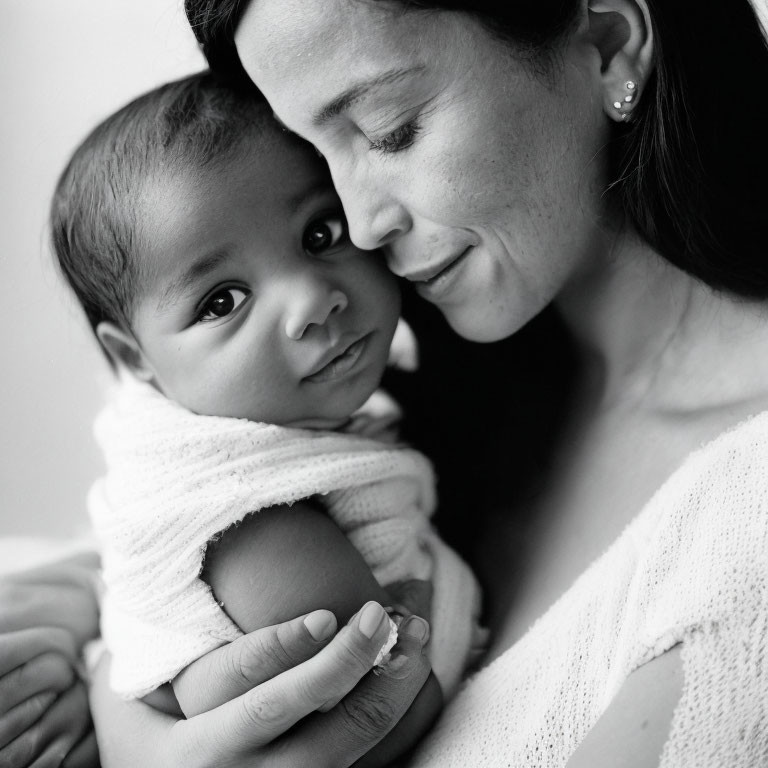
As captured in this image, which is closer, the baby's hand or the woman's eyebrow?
the woman's eyebrow

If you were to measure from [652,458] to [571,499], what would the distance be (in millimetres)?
157

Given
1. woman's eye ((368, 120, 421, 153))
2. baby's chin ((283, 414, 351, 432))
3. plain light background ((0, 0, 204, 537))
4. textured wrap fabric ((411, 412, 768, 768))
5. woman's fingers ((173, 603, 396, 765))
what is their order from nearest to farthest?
textured wrap fabric ((411, 412, 768, 768)), woman's fingers ((173, 603, 396, 765)), woman's eye ((368, 120, 421, 153)), baby's chin ((283, 414, 351, 432)), plain light background ((0, 0, 204, 537))

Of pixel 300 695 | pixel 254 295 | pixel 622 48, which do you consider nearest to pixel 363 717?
pixel 300 695

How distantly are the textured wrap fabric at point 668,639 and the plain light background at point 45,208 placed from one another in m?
0.98

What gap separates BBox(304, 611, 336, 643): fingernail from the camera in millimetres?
959

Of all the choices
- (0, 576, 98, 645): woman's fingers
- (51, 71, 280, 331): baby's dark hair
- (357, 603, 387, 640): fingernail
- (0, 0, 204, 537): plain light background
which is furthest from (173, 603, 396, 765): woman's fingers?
(0, 0, 204, 537): plain light background

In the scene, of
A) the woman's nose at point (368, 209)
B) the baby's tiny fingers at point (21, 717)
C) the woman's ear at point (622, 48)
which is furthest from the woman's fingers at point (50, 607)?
the woman's ear at point (622, 48)

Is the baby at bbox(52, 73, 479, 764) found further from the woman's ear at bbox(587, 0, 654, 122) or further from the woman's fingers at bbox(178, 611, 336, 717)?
the woman's ear at bbox(587, 0, 654, 122)

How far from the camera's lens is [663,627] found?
85 centimetres

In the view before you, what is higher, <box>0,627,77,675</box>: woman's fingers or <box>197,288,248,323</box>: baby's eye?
<box>197,288,248,323</box>: baby's eye

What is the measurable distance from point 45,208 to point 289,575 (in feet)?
3.04

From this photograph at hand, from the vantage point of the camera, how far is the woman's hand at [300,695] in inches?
37.5

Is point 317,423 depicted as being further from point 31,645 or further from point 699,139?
point 699,139

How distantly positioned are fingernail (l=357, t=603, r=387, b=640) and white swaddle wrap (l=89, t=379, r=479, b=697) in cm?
16
